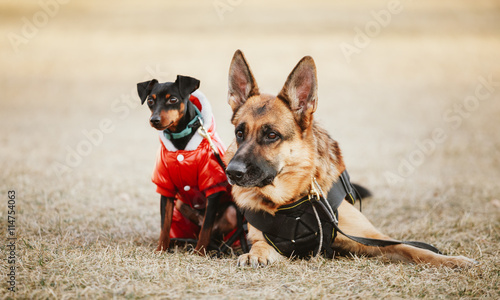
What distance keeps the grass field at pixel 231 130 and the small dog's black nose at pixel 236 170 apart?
746mm

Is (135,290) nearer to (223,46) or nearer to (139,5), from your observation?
(223,46)

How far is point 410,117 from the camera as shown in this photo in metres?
14.2

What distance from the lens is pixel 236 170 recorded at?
11.3ft

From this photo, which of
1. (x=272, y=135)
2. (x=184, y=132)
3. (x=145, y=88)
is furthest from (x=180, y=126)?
(x=272, y=135)

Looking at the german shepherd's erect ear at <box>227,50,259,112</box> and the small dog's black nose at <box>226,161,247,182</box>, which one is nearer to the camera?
the small dog's black nose at <box>226,161,247,182</box>

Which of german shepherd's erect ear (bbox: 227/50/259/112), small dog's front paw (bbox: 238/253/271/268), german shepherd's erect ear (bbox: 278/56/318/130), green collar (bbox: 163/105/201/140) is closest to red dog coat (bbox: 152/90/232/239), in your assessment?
green collar (bbox: 163/105/201/140)

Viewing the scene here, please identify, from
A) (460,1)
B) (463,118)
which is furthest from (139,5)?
(463,118)

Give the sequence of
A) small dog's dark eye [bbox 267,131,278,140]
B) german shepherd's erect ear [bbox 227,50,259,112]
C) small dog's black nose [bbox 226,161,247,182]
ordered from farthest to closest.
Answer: german shepherd's erect ear [bbox 227,50,259,112], small dog's dark eye [bbox 267,131,278,140], small dog's black nose [bbox 226,161,247,182]

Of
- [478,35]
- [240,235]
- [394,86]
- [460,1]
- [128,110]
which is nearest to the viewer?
[240,235]

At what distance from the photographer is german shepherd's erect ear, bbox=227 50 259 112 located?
4.00 metres

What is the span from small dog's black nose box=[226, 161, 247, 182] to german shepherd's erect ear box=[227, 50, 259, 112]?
85cm

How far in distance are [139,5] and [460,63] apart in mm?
20483

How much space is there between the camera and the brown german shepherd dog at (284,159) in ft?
12.0

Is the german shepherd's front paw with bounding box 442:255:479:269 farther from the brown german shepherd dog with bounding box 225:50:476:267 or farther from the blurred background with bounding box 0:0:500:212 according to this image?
the blurred background with bounding box 0:0:500:212
